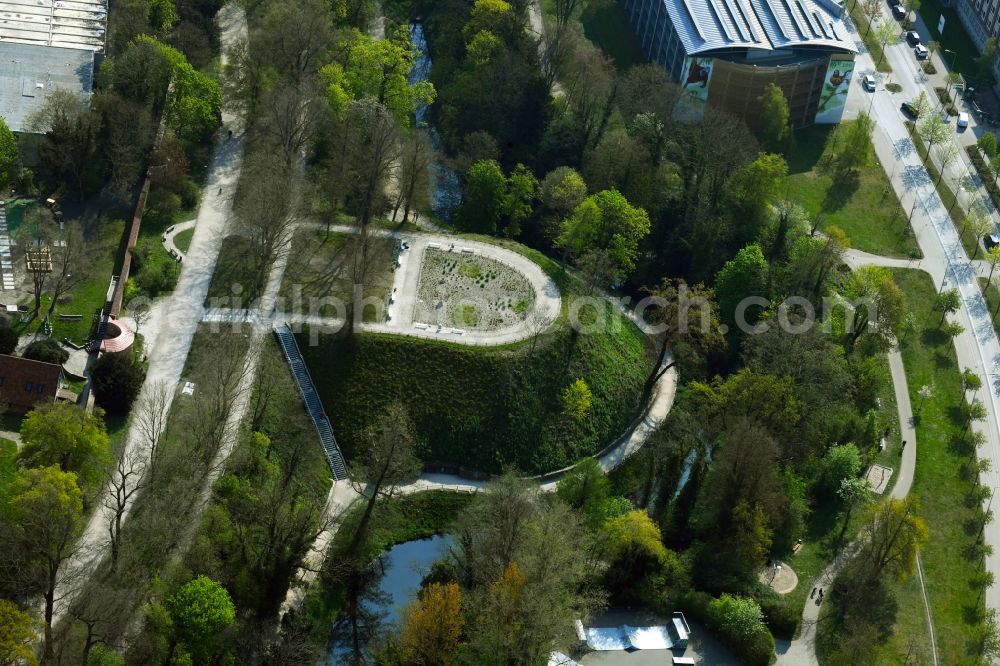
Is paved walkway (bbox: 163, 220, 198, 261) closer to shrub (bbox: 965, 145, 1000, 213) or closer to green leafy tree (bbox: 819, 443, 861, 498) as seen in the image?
green leafy tree (bbox: 819, 443, 861, 498)

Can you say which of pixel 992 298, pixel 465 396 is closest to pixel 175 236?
pixel 465 396

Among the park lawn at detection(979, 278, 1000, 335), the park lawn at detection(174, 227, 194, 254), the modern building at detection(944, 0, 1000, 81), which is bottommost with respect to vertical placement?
the park lawn at detection(979, 278, 1000, 335)

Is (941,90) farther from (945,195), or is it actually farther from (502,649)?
(502,649)

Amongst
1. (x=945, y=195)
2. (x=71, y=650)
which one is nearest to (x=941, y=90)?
(x=945, y=195)

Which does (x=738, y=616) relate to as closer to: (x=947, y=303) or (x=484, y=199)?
(x=484, y=199)

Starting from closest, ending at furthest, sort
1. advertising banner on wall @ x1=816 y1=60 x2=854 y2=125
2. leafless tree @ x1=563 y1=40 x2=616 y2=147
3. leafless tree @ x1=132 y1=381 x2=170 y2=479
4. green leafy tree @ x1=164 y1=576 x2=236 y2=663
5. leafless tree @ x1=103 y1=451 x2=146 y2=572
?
green leafy tree @ x1=164 y1=576 x2=236 y2=663
leafless tree @ x1=103 y1=451 x2=146 y2=572
leafless tree @ x1=132 y1=381 x2=170 y2=479
leafless tree @ x1=563 y1=40 x2=616 y2=147
advertising banner on wall @ x1=816 y1=60 x2=854 y2=125

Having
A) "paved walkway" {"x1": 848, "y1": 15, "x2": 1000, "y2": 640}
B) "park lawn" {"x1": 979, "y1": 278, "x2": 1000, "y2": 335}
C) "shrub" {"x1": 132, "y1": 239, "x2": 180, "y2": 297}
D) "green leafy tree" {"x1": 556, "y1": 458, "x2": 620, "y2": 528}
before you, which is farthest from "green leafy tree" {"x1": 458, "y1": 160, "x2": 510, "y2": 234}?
"park lawn" {"x1": 979, "y1": 278, "x2": 1000, "y2": 335}
